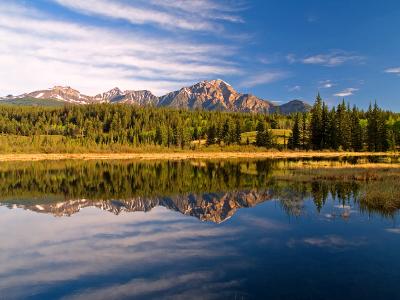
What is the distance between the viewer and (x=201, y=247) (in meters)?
23.7

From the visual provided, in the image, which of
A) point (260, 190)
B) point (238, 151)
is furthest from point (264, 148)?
point (260, 190)

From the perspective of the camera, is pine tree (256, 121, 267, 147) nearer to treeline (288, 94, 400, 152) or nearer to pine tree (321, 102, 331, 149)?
treeline (288, 94, 400, 152)

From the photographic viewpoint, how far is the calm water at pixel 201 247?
55.5 ft

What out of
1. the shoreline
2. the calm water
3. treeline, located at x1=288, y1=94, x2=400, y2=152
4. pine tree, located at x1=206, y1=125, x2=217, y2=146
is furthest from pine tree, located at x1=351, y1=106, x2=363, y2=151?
the calm water

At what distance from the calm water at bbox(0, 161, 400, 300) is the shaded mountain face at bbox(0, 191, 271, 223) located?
0.12 metres

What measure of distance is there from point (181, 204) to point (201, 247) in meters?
17.1

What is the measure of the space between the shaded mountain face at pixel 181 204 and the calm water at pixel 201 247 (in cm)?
12

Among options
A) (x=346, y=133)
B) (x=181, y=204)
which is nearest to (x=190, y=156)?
(x=346, y=133)

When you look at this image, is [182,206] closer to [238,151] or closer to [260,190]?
[260,190]

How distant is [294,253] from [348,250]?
140 inches

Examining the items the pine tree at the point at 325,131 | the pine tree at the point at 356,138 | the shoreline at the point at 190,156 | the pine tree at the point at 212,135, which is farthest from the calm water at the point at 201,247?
the pine tree at the point at 212,135

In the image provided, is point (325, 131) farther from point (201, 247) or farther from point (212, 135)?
point (201, 247)

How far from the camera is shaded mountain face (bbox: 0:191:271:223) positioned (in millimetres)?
36469

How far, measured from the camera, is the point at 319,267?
19297mm
